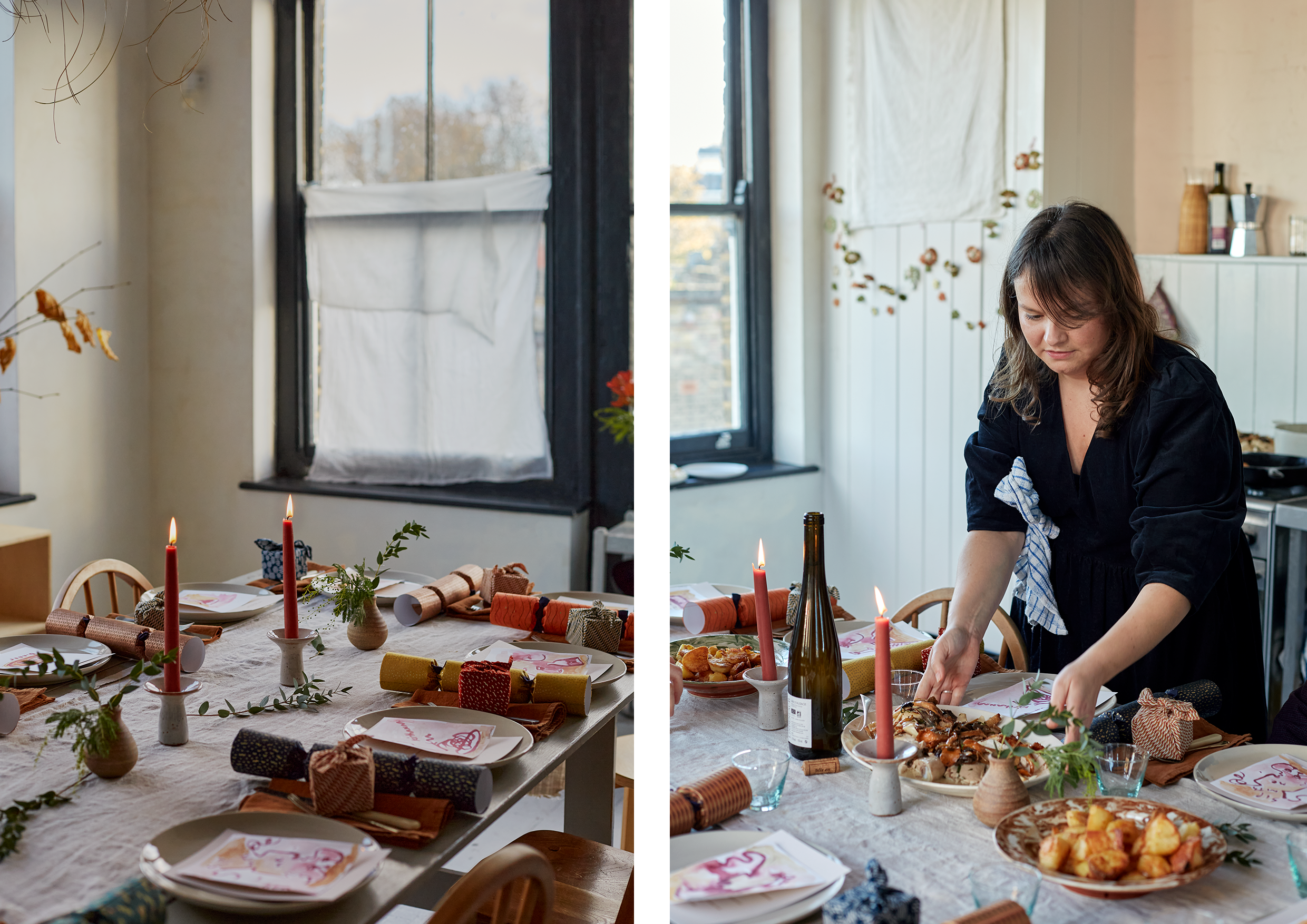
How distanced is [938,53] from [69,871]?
938mm

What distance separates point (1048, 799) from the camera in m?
0.77

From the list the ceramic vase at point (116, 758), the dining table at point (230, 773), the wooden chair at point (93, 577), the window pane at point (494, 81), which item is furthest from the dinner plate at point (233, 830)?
the window pane at point (494, 81)

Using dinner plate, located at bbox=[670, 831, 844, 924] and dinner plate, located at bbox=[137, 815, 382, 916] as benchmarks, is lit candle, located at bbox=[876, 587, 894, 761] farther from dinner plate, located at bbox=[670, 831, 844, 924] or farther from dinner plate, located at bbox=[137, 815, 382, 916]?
dinner plate, located at bbox=[137, 815, 382, 916]

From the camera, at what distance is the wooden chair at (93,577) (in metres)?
1.04

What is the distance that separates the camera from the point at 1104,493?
0.79 metres

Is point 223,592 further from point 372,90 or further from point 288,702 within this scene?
point 372,90

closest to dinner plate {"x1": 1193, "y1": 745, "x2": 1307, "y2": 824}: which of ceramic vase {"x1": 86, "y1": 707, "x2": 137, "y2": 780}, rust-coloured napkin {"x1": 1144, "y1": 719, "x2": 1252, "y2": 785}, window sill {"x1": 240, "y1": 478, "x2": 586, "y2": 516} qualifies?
rust-coloured napkin {"x1": 1144, "y1": 719, "x2": 1252, "y2": 785}

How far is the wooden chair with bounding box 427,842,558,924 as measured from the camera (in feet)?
2.33

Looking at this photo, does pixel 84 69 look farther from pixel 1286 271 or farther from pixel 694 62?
pixel 1286 271

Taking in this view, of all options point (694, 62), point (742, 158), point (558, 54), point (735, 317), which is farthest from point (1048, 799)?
point (558, 54)

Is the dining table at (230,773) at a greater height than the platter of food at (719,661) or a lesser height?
lesser

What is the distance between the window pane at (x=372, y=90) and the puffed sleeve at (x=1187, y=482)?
86 centimetres

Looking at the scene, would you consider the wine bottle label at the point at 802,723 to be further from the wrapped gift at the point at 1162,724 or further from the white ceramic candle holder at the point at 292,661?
the white ceramic candle holder at the point at 292,661

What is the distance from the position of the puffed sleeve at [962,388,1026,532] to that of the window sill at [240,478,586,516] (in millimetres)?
508
